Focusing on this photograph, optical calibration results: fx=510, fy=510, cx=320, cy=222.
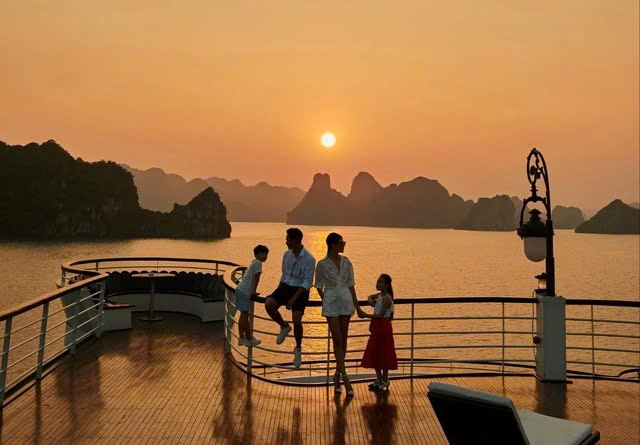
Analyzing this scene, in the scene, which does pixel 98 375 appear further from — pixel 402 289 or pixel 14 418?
pixel 402 289

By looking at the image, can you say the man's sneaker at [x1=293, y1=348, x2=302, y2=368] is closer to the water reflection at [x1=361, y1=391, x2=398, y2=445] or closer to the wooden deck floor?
the wooden deck floor

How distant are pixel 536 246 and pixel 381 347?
11.3ft

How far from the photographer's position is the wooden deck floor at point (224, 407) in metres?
5.53

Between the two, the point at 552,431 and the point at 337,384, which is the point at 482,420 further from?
the point at 337,384

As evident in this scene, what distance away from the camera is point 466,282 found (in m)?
79.4

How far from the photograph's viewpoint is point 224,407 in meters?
6.45

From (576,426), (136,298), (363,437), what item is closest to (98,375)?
(363,437)

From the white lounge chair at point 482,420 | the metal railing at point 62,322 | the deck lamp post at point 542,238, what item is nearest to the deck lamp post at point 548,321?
the deck lamp post at point 542,238

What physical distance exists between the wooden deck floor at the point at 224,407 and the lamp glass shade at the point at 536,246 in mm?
2033

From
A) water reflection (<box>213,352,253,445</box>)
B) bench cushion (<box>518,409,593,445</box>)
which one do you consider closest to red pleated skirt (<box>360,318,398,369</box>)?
water reflection (<box>213,352,253,445</box>)

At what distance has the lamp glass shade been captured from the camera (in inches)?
336

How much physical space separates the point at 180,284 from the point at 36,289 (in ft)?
198

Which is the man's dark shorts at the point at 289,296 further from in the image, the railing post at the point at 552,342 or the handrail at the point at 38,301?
the railing post at the point at 552,342

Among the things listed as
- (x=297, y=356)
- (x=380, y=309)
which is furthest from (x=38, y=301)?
(x=380, y=309)
